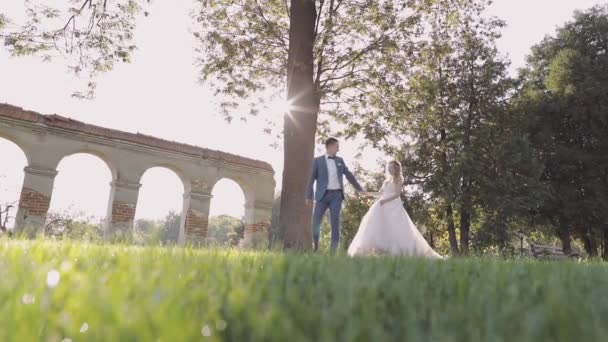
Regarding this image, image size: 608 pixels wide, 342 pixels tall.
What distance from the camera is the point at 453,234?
19.2 metres

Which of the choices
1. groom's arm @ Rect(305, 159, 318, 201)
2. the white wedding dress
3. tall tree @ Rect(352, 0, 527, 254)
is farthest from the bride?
tall tree @ Rect(352, 0, 527, 254)

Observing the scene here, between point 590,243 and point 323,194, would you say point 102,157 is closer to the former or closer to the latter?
point 323,194

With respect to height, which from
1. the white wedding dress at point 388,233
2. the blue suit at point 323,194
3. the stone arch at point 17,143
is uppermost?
the stone arch at point 17,143

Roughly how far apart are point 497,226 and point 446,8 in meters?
9.84

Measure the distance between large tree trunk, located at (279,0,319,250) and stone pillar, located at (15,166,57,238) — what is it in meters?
8.11

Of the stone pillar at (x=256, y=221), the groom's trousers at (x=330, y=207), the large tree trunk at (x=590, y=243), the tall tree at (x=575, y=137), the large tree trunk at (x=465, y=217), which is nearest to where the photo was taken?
the groom's trousers at (x=330, y=207)

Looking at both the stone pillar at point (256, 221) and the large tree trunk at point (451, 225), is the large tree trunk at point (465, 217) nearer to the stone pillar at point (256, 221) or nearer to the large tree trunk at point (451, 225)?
the large tree trunk at point (451, 225)

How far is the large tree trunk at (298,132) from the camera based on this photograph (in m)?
8.31

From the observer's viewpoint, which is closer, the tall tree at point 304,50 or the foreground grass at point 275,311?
the foreground grass at point 275,311

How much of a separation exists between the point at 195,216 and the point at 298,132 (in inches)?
306

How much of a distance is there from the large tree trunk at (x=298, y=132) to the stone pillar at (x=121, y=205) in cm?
740

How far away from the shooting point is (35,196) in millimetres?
12227

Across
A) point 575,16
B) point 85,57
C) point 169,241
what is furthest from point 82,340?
point 575,16

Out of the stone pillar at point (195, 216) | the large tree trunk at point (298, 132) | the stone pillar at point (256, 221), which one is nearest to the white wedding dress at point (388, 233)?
the large tree trunk at point (298, 132)
